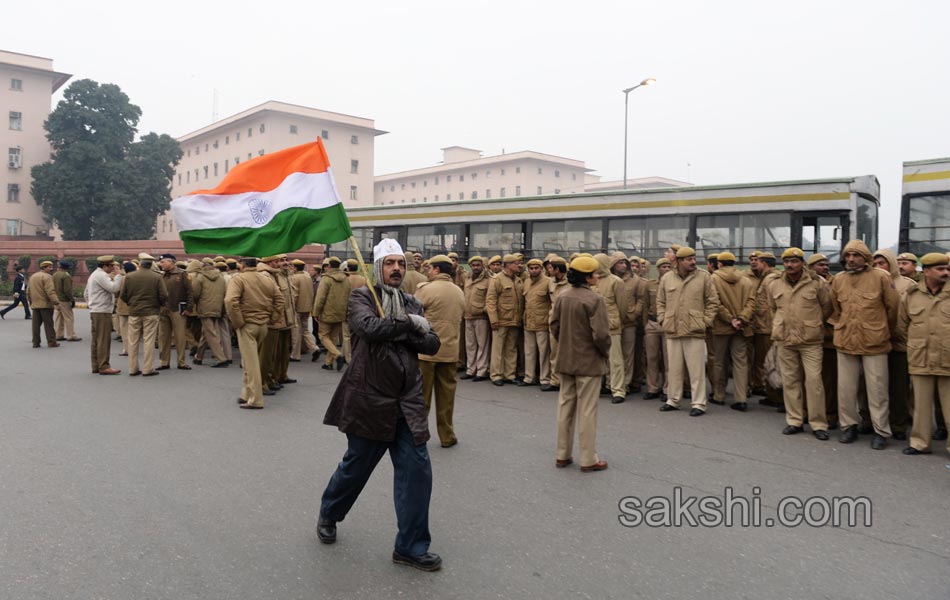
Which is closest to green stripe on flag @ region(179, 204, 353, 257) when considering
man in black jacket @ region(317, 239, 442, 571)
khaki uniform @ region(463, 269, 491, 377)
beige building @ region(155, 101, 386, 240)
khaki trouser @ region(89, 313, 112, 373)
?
man in black jacket @ region(317, 239, 442, 571)

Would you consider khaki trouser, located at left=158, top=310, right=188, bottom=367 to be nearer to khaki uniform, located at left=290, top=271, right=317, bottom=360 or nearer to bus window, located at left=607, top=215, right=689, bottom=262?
khaki uniform, located at left=290, top=271, right=317, bottom=360

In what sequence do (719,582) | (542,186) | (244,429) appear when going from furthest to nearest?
(542,186) → (244,429) → (719,582)

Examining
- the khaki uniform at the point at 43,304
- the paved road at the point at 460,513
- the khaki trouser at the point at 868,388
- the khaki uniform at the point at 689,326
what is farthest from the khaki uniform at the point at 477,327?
the khaki uniform at the point at 43,304

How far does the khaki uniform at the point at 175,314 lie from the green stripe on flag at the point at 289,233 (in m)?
7.16

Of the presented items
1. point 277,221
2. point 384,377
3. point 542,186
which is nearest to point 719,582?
point 384,377

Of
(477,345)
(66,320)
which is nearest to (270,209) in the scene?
(477,345)

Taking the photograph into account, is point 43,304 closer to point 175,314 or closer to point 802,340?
point 175,314

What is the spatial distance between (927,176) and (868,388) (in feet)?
23.1

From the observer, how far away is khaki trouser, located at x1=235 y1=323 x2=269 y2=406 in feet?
28.2

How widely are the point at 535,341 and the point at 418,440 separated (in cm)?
689

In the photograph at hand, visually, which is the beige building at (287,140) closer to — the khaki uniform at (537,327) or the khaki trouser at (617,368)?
the khaki uniform at (537,327)

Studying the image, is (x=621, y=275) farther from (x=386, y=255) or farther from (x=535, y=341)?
(x=386, y=255)

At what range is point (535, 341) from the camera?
10812 mm

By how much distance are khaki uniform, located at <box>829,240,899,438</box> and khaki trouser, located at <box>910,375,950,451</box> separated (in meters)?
0.29
